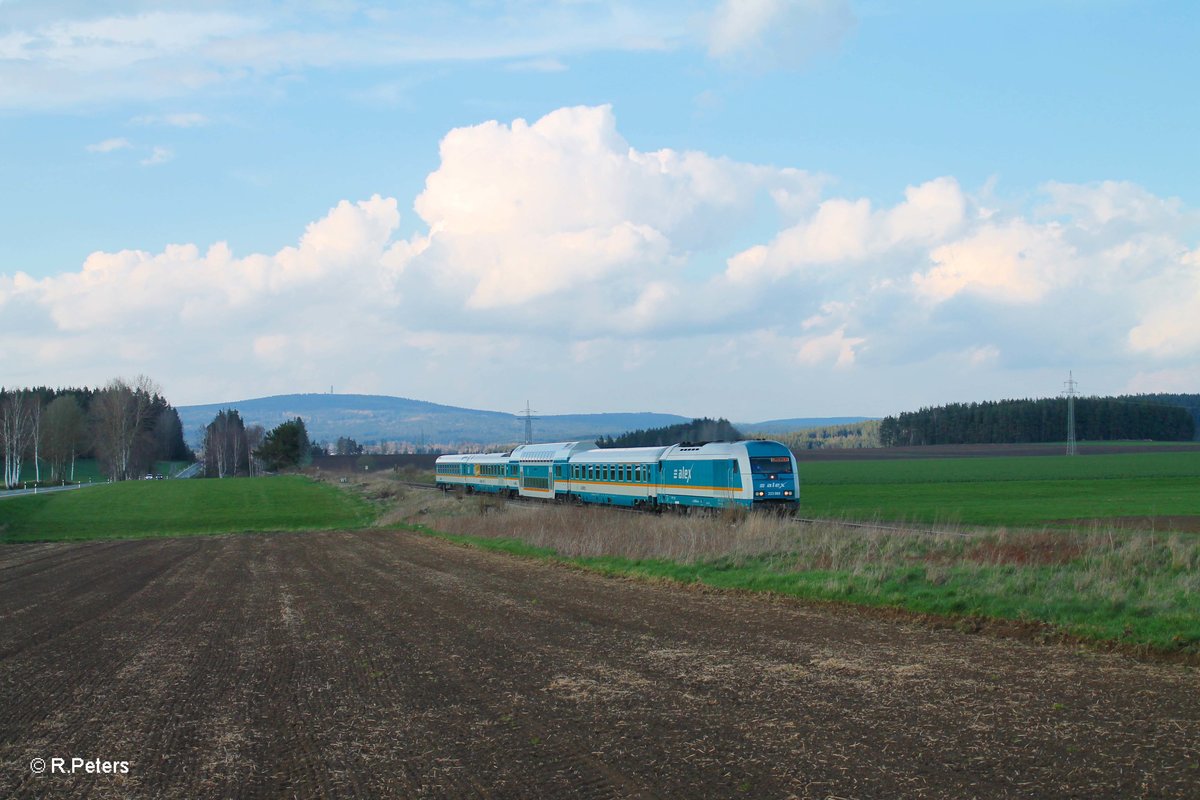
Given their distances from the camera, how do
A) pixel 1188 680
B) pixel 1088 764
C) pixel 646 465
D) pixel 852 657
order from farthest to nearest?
1. pixel 646 465
2. pixel 852 657
3. pixel 1188 680
4. pixel 1088 764

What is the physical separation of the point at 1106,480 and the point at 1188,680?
60210 millimetres

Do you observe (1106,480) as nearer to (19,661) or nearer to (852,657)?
(852,657)

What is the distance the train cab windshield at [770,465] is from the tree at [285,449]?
4649 inches

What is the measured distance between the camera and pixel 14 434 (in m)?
100

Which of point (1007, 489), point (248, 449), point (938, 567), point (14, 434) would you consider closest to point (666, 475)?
point (938, 567)

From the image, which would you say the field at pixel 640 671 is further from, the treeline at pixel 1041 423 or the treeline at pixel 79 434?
the treeline at pixel 1041 423

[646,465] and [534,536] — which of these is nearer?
[534,536]

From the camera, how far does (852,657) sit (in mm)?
11805

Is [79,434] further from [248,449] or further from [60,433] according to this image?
[248,449]

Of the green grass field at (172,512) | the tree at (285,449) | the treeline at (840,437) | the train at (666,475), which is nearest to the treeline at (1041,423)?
the treeline at (840,437)

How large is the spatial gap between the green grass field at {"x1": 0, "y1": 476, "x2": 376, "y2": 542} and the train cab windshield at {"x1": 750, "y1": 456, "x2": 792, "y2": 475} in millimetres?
22483

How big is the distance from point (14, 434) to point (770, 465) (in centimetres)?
9380

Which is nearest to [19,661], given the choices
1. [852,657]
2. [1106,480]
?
[852,657]

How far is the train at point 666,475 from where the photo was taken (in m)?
33.5
